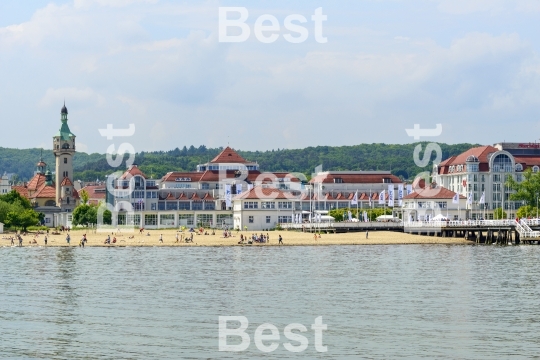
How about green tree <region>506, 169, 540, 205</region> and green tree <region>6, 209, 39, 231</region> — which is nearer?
green tree <region>6, 209, 39, 231</region>

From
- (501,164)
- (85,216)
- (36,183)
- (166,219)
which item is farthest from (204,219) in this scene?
(36,183)

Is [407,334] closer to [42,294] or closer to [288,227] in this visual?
[42,294]

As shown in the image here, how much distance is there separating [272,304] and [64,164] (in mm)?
136613

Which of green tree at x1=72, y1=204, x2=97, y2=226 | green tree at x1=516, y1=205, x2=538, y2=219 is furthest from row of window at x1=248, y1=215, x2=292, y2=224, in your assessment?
green tree at x1=516, y1=205, x2=538, y2=219

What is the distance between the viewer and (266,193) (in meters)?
142

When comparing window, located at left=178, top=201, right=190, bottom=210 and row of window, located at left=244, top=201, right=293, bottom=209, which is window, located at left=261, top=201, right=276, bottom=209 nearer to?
row of window, located at left=244, top=201, right=293, bottom=209

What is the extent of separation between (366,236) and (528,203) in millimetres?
35475

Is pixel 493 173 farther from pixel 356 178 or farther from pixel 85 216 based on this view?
pixel 85 216

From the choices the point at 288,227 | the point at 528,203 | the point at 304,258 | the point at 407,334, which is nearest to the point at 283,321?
the point at 407,334

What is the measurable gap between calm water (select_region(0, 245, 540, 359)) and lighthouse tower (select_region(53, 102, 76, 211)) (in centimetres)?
9080

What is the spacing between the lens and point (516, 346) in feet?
122

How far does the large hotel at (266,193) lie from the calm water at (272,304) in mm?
58905

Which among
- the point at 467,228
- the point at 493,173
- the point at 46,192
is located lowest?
the point at 467,228

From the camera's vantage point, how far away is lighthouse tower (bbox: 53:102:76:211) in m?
172
